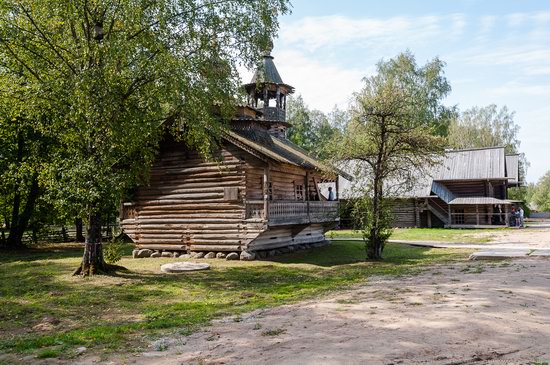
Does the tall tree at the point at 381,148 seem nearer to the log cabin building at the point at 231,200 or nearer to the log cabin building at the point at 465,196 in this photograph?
the log cabin building at the point at 231,200

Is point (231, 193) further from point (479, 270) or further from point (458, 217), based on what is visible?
point (458, 217)

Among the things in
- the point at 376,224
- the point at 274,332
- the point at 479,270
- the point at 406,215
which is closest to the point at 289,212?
the point at 376,224

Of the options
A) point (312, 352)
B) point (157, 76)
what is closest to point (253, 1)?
point (157, 76)

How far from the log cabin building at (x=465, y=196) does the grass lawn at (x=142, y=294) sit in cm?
2175

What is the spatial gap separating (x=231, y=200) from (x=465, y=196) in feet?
102

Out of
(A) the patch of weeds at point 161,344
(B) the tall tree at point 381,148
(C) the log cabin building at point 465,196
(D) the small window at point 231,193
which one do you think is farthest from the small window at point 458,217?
(A) the patch of weeds at point 161,344

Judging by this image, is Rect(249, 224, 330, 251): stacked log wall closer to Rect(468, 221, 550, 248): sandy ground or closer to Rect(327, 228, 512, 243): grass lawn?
Rect(327, 228, 512, 243): grass lawn

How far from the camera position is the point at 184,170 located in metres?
22.2

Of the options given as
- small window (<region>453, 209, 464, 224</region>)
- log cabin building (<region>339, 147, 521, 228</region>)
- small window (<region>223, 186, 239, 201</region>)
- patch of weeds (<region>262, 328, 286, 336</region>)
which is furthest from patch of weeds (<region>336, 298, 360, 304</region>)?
small window (<region>453, 209, 464, 224</region>)

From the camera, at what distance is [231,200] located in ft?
67.8

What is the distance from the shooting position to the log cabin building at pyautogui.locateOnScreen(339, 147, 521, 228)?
41.9 meters

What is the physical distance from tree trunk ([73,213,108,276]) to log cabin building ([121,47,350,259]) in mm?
5495

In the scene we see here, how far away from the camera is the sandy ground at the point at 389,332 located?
19.7 ft

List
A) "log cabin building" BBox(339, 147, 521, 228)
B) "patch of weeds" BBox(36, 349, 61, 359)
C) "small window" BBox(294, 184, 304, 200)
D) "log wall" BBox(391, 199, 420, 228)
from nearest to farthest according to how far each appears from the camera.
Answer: "patch of weeds" BBox(36, 349, 61, 359), "small window" BBox(294, 184, 304, 200), "log cabin building" BBox(339, 147, 521, 228), "log wall" BBox(391, 199, 420, 228)
